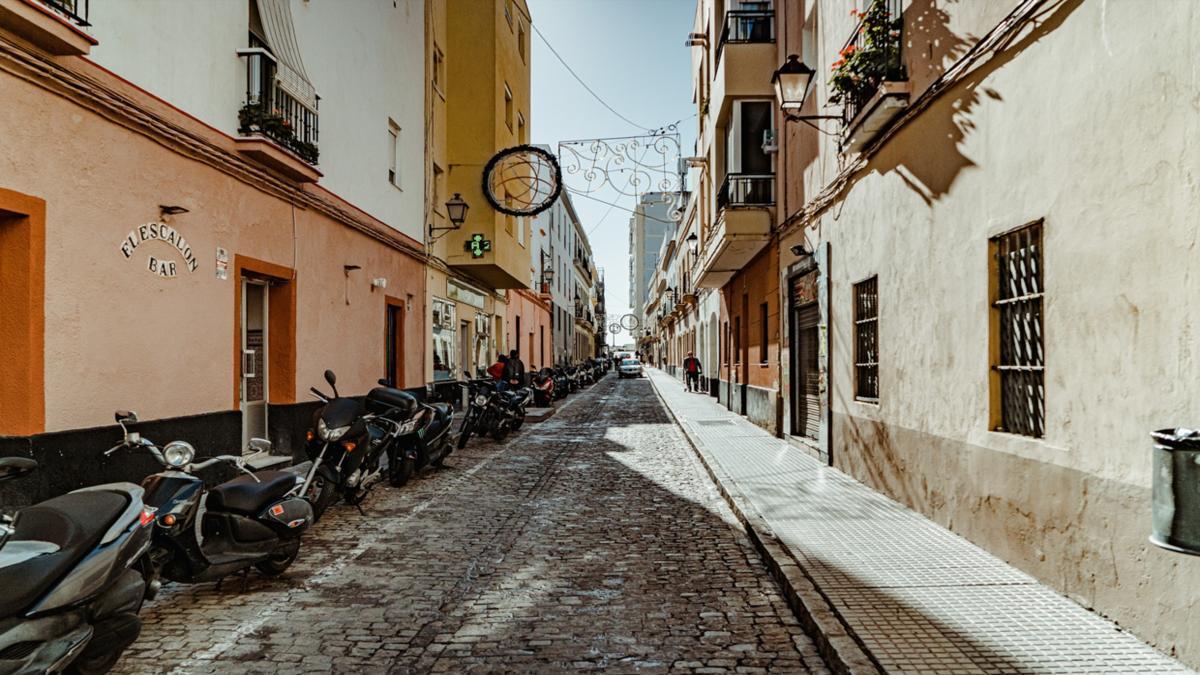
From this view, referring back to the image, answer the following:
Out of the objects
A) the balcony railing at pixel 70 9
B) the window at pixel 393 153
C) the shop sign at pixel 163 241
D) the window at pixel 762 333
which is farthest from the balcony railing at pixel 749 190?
the balcony railing at pixel 70 9

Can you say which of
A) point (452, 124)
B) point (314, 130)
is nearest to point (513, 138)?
point (452, 124)

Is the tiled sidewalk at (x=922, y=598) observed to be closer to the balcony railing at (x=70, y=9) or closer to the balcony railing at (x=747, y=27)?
the balcony railing at (x=70, y=9)

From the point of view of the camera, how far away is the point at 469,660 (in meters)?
3.92

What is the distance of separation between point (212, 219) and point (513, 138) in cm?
1366

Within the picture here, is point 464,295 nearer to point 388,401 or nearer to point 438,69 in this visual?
point 438,69

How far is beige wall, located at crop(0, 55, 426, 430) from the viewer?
585 centimetres

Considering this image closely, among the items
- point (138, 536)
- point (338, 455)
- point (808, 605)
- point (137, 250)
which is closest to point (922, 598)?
point (808, 605)

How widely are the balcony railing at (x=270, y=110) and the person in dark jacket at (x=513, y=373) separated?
7.86m

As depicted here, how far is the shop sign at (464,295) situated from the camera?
63.2 feet

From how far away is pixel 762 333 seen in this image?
15961 millimetres

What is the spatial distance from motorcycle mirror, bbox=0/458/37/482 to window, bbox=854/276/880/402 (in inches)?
294

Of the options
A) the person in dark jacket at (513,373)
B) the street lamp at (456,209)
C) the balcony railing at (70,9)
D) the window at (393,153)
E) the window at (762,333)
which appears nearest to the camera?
the balcony railing at (70,9)

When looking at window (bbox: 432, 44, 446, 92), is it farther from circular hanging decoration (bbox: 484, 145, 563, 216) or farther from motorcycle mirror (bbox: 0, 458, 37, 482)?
motorcycle mirror (bbox: 0, 458, 37, 482)

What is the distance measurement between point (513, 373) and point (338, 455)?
10.1 m
